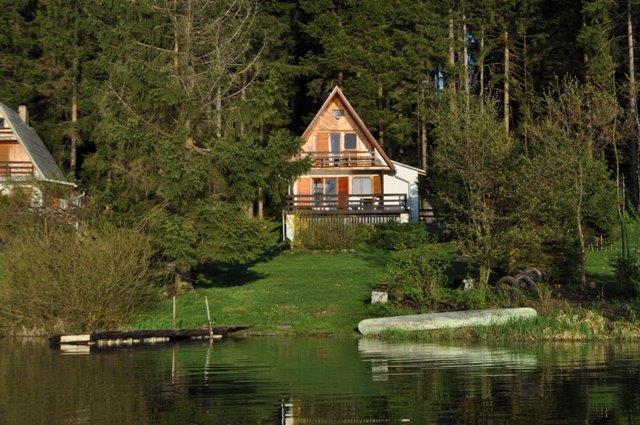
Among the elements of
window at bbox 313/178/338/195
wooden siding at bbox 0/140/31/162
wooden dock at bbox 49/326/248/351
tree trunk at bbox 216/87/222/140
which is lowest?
wooden dock at bbox 49/326/248/351

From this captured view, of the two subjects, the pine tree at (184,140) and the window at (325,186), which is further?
the window at (325,186)

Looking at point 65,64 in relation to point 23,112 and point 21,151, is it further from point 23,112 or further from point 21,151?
point 21,151

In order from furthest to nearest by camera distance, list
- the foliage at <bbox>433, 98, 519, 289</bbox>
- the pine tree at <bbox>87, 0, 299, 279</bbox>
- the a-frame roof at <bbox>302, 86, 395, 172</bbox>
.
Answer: the a-frame roof at <bbox>302, 86, 395, 172</bbox>, the pine tree at <bbox>87, 0, 299, 279</bbox>, the foliage at <bbox>433, 98, 519, 289</bbox>

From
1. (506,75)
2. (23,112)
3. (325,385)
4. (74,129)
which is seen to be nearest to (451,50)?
(506,75)

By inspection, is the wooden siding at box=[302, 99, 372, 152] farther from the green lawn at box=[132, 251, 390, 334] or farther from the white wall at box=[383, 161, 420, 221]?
the green lawn at box=[132, 251, 390, 334]

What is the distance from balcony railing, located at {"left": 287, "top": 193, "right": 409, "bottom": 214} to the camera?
61594 mm

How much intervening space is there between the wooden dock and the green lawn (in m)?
1.93

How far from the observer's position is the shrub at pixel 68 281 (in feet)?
115

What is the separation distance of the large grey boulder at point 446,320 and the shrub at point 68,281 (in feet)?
25.2

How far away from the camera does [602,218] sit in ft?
172

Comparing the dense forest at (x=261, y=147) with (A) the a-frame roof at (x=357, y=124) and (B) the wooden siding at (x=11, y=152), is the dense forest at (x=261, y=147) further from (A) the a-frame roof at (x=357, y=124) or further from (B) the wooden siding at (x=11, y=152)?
(B) the wooden siding at (x=11, y=152)

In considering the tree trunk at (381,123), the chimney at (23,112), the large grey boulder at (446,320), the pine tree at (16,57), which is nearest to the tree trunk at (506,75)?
the tree trunk at (381,123)

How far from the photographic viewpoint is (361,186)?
6738 centimetres

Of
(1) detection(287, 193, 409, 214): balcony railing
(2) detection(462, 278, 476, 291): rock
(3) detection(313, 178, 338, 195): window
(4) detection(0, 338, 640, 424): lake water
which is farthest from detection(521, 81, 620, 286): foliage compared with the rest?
(3) detection(313, 178, 338, 195): window
